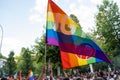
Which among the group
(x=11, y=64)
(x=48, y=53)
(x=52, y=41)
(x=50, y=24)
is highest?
(x=11, y=64)

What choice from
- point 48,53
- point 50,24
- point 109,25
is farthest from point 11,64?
point 50,24

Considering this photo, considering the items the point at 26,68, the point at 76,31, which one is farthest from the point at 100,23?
the point at 26,68

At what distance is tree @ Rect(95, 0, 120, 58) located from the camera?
1734 inches

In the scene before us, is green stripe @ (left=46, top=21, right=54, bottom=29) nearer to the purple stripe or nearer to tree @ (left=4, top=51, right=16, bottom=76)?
the purple stripe

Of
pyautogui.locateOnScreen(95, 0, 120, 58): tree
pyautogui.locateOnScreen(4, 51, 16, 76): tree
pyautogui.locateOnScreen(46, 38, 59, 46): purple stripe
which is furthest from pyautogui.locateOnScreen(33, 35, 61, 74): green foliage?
pyautogui.locateOnScreen(4, 51, 16, 76): tree

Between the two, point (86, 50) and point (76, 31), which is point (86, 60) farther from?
point (76, 31)

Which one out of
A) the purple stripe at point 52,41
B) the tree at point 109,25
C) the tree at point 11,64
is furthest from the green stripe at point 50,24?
the tree at point 11,64

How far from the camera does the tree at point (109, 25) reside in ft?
144

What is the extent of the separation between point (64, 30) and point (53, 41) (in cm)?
79

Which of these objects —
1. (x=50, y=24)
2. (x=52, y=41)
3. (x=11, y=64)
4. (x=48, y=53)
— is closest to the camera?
(x=52, y=41)

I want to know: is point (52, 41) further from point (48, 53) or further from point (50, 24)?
point (48, 53)

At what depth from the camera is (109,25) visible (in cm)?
4412

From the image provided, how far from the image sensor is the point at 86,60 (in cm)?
1129

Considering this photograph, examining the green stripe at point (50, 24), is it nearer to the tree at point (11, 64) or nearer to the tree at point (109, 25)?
the tree at point (109, 25)
